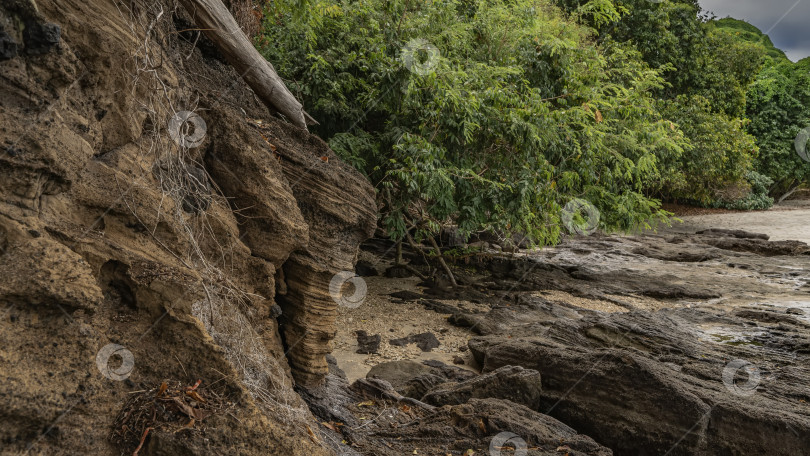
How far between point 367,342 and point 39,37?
5.88 meters

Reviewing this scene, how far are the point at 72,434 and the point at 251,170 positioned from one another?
1991 millimetres

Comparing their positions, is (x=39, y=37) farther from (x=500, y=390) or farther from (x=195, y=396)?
(x=500, y=390)

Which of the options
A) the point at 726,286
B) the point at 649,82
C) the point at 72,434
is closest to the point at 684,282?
the point at 726,286

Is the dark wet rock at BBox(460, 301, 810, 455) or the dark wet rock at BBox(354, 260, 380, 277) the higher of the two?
the dark wet rock at BBox(460, 301, 810, 455)

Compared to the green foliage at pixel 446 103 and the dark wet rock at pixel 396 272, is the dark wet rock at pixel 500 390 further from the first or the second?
the dark wet rock at pixel 396 272

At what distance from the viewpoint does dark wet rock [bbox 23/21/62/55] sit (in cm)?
244

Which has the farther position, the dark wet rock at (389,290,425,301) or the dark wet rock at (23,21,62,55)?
the dark wet rock at (389,290,425,301)

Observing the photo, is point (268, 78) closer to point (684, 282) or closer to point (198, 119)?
point (198, 119)
